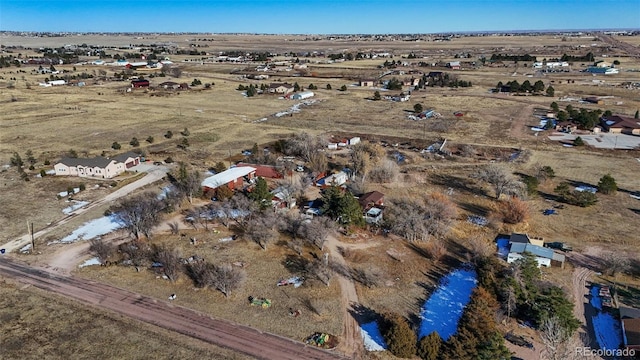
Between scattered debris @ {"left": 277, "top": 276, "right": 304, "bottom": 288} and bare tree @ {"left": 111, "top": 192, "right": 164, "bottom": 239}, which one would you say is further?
bare tree @ {"left": 111, "top": 192, "right": 164, "bottom": 239}

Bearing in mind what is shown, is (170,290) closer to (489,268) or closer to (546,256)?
(489,268)

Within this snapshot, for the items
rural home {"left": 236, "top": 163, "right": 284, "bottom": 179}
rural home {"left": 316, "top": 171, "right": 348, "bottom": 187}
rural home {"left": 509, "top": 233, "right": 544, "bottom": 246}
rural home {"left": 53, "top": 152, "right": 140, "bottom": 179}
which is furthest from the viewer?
rural home {"left": 53, "top": 152, "right": 140, "bottom": 179}

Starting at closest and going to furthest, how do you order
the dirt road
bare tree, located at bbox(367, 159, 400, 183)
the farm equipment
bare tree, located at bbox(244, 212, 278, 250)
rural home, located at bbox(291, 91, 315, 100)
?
the farm equipment
bare tree, located at bbox(244, 212, 278, 250)
the dirt road
bare tree, located at bbox(367, 159, 400, 183)
rural home, located at bbox(291, 91, 315, 100)

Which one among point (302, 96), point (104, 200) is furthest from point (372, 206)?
point (302, 96)

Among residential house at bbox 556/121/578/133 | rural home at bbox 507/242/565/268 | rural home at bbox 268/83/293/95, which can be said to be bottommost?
rural home at bbox 507/242/565/268

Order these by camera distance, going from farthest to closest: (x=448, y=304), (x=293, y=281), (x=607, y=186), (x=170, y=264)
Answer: (x=607, y=186) → (x=293, y=281) → (x=170, y=264) → (x=448, y=304)

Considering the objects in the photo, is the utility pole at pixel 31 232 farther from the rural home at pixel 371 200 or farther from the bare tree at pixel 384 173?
the bare tree at pixel 384 173

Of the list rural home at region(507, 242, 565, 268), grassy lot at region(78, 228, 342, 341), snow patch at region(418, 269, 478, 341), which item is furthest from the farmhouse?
rural home at region(507, 242, 565, 268)

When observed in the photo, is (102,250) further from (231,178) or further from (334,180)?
(334,180)

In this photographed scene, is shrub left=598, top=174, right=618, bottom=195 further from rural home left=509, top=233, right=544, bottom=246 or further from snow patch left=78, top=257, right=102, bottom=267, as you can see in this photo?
snow patch left=78, top=257, right=102, bottom=267
